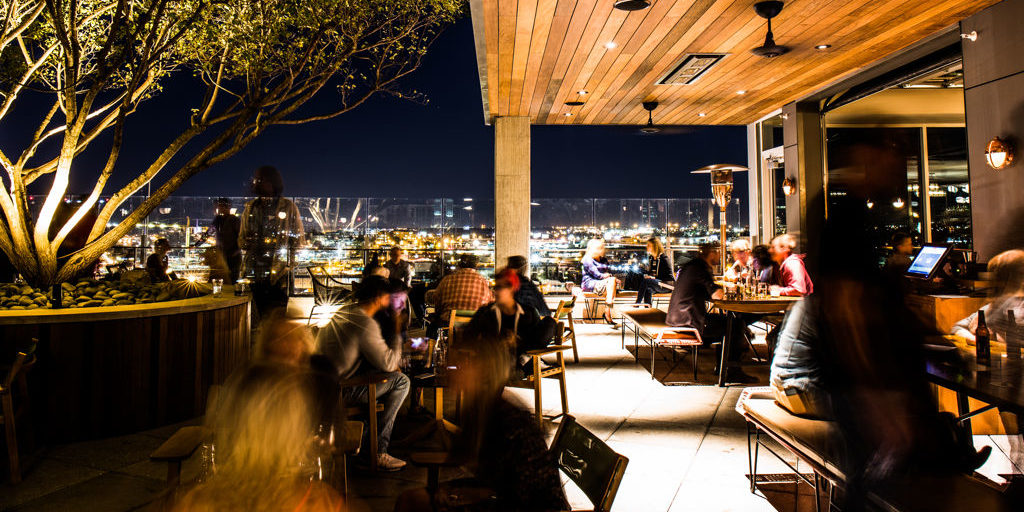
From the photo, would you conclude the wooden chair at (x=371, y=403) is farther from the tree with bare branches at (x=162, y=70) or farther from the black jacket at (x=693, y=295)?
the tree with bare branches at (x=162, y=70)

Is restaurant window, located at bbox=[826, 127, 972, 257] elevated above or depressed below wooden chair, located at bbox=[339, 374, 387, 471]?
above

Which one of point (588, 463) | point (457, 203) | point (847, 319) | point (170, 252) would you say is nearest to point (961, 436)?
point (847, 319)

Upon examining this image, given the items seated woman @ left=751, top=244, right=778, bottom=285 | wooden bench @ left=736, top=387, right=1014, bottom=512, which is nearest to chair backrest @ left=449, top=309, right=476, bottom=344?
wooden bench @ left=736, top=387, right=1014, bottom=512

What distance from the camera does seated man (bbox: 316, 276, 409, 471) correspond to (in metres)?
3.55

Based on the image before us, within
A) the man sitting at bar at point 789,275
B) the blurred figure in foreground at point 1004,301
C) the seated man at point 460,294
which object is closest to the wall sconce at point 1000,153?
the man sitting at bar at point 789,275

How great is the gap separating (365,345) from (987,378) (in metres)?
3.20

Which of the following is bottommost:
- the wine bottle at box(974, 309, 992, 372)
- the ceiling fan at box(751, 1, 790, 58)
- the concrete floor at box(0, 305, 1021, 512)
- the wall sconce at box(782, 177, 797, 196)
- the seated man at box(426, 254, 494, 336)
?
the concrete floor at box(0, 305, 1021, 512)

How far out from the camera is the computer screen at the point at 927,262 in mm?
4531

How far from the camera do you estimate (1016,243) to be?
17.1 ft

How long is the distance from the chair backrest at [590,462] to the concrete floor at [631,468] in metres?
1.14

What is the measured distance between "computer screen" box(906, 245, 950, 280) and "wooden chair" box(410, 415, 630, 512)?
391 centimetres

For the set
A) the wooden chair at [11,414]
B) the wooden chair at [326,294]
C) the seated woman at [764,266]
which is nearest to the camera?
the wooden chair at [11,414]

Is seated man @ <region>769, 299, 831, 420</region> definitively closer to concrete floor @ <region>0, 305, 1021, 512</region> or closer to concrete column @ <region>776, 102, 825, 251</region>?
concrete floor @ <region>0, 305, 1021, 512</region>

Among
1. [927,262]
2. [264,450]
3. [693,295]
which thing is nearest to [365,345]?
[264,450]
